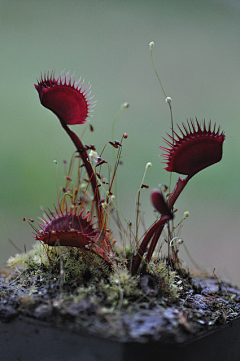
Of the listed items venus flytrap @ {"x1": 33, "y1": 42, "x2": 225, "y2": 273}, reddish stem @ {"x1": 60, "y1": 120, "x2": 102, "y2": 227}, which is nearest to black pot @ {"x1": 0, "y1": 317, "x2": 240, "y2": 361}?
venus flytrap @ {"x1": 33, "y1": 42, "x2": 225, "y2": 273}

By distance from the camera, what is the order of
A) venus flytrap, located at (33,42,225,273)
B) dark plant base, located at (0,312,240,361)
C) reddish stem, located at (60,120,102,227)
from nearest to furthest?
1. dark plant base, located at (0,312,240,361)
2. venus flytrap, located at (33,42,225,273)
3. reddish stem, located at (60,120,102,227)

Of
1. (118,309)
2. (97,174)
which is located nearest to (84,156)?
(97,174)

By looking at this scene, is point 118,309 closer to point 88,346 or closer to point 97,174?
point 88,346

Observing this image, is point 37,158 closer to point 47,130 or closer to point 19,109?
point 47,130

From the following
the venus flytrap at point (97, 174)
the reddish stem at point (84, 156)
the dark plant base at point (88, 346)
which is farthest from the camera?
the reddish stem at point (84, 156)

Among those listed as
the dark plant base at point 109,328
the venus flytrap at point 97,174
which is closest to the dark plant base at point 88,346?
the dark plant base at point 109,328

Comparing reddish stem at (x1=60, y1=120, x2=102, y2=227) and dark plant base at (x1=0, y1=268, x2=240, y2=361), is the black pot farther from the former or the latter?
reddish stem at (x1=60, y1=120, x2=102, y2=227)

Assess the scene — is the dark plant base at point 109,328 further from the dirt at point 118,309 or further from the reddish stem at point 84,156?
the reddish stem at point 84,156
